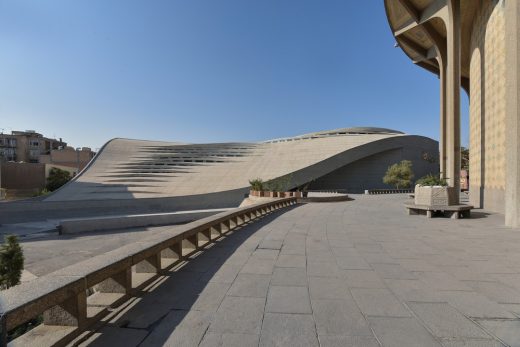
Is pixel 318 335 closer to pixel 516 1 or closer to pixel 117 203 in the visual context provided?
pixel 516 1

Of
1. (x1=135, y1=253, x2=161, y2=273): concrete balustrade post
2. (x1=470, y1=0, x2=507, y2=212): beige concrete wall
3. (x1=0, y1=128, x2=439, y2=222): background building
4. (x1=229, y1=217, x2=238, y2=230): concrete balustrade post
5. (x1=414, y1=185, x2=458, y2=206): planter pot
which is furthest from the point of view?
(x1=0, y1=128, x2=439, y2=222): background building

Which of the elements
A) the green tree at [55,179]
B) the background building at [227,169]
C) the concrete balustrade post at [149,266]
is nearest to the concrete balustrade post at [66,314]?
the concrete balustrade post at [149,266]

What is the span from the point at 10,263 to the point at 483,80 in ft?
70.4

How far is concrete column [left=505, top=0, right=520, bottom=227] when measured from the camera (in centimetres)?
961

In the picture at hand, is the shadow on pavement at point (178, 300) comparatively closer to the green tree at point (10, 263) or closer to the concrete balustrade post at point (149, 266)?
the concrete balustrade post at point (149, 266)

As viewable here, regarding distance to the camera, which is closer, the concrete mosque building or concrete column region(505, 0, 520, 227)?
concrete column region(505, 0, 520, 227)

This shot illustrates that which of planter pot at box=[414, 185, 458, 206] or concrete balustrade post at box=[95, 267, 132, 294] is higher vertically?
planter pot at box=[414, 185, 458, 206]

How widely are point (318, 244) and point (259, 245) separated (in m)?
1.42

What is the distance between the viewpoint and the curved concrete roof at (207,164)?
4291 centimetres

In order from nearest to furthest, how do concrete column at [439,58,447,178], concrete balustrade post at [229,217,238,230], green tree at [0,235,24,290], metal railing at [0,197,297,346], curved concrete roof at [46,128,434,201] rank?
metal railing at [0,197,297,346]
green tree at [0,235,24,290]
concrete balustrade post at [229,217,238,230]
concrete column at [439,58,447,178]
curved concrete roof at [46,128,434,201]

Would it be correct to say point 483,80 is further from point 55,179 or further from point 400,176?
point 55,179

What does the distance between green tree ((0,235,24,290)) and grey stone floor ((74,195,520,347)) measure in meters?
6.02

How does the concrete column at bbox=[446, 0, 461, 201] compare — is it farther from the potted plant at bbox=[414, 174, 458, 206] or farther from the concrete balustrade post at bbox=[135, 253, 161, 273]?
the concrete balustrade post at bbox=[135, 253, 161, 273]

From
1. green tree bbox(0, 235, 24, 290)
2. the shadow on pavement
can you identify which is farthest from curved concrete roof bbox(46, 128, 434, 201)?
the shadow on pavement
